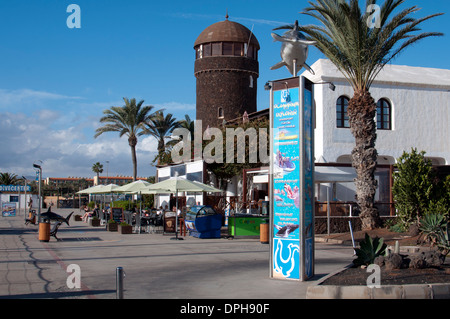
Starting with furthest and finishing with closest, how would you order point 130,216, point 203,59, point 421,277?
point 203,59, point 130,216, point 421,277

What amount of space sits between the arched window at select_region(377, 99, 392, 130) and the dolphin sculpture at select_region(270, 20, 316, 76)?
2231cm

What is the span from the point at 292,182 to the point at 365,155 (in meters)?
12.0

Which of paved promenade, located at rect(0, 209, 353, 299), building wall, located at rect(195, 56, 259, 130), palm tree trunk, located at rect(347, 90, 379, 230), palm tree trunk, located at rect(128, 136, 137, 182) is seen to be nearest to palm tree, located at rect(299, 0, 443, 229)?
palm tree trunk, located at rect(347, 90, 379, 230)

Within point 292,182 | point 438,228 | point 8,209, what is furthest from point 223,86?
point 292,182

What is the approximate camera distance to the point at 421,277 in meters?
8.91

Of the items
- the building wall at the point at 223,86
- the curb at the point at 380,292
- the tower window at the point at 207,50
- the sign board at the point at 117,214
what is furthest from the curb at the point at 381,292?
the tower window at the point at 207,50

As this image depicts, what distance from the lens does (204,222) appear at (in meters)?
20.6

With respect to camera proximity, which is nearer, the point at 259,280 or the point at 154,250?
the point at 259,280

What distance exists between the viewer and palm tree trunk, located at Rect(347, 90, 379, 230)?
2097cm

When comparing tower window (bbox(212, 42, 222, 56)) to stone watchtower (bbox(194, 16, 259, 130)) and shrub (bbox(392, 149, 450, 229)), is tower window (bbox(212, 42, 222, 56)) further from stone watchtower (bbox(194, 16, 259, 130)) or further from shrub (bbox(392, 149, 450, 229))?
shrub (bbox(392, 149, 450, 229))

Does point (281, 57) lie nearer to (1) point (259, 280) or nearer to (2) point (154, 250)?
(1) point (259, 280)

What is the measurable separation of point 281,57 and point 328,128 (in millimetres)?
19754

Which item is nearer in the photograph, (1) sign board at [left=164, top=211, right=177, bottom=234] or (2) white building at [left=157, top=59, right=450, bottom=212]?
(1) sign board at [left=164, top=211, right=177, bottom=234]
